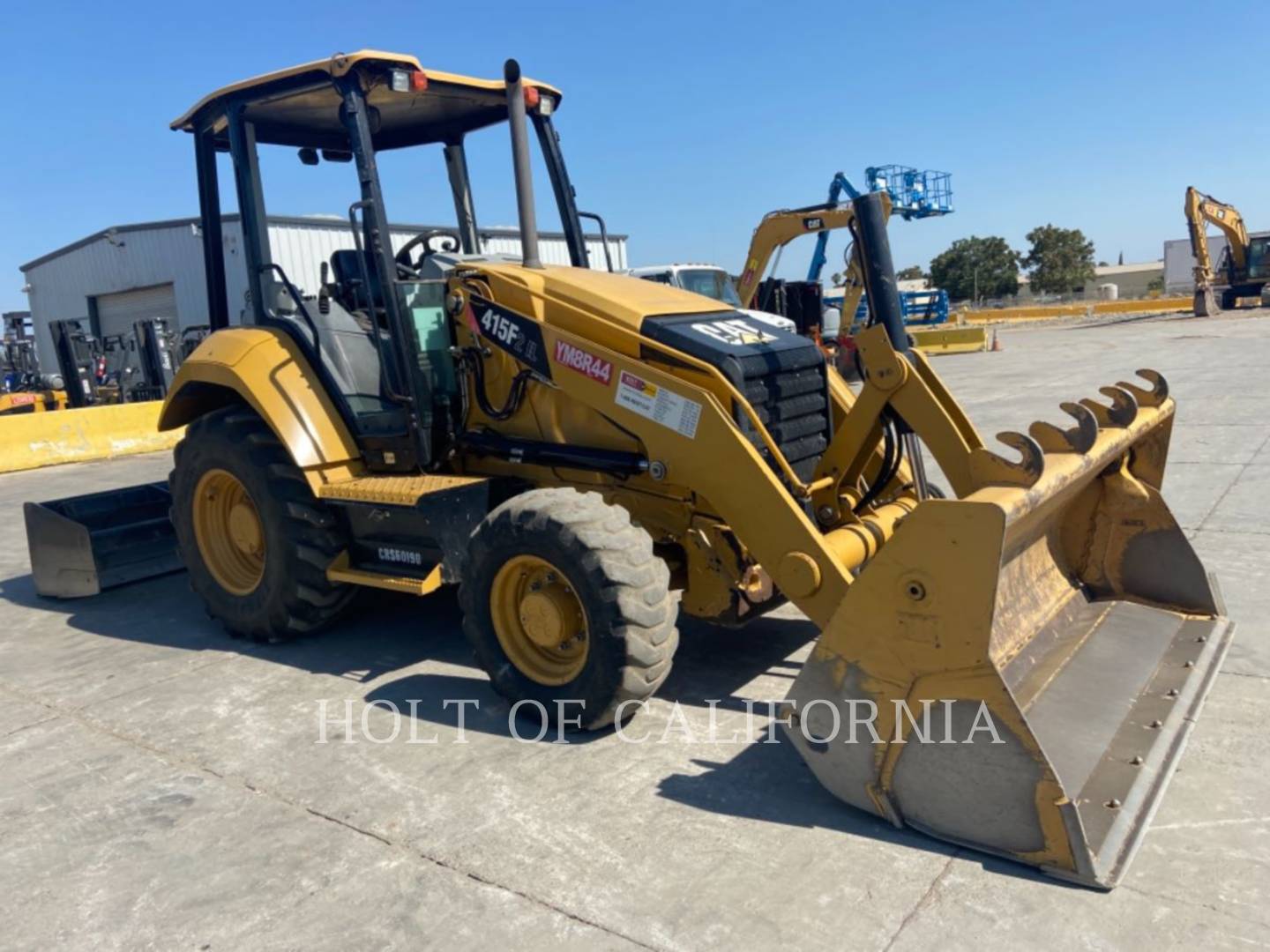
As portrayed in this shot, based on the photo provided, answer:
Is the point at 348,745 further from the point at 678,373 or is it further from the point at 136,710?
the point at 678,373

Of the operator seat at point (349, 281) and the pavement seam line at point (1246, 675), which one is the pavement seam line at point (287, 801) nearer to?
the operator seat at point (349, 281)

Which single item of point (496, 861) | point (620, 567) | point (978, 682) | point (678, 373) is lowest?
Answer: point (496, 861)

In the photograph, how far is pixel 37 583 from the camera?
22.7 ft

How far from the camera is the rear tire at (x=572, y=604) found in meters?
3.80

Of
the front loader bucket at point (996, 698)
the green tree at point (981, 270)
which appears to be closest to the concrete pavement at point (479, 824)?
the front loader bucket at point (996, 698)

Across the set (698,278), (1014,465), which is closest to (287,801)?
(1014,465)

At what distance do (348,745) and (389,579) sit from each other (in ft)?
2.98

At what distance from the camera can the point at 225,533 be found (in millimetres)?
5859

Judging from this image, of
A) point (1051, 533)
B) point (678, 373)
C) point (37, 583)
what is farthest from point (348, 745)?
point (37, 583)

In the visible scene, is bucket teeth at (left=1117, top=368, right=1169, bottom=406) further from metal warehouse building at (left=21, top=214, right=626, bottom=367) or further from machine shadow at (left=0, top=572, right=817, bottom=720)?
metal warehouse building at (left=21, top=214, right=626, bottom=367)

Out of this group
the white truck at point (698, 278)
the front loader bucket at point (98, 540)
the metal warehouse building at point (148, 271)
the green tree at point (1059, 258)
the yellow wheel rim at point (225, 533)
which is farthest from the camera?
the green tree at point (1059, 258)

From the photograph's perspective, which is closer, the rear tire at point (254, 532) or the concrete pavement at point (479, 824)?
the concrete pavement at point (479, 824)

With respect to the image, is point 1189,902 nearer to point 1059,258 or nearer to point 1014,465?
point 1014,465

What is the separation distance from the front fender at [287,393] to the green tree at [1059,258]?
7496cm
